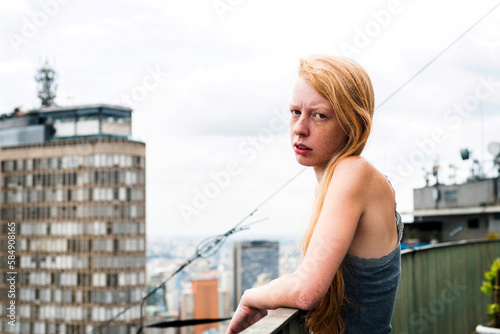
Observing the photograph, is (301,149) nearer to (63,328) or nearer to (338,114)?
(338,114)

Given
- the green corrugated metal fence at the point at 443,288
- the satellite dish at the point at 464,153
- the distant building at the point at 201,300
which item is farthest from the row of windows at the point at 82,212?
the green corrugated metal fence at the point at 443,288

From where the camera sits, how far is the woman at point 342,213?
30.3 inches

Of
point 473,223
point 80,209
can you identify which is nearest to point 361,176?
point 473,223

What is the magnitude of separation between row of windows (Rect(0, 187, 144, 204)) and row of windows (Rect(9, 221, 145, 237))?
10.5 ft

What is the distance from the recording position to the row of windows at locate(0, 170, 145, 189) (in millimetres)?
63562

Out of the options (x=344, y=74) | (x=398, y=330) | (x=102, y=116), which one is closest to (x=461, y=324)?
(x=398, y=330)

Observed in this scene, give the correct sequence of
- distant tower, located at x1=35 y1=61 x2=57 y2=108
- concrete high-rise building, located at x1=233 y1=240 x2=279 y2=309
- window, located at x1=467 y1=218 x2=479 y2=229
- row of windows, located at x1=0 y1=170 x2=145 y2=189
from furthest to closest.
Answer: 1. distant tower, located at x1=35 y1=61 x2=57 y2=108
2. row of windows, located at x1=0 y1=170 x2=145 y2=189
3. concrete high-rise building, located at x1=233 y1=240 x2=279 y2=309
4. window, located at x1=467 y1=218 x2=479 y2=229

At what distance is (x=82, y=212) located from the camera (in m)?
64.8

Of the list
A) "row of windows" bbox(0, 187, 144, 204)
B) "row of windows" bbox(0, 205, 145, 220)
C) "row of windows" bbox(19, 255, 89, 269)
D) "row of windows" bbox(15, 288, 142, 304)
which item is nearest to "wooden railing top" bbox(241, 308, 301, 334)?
"row of windows" bbox(0, 187, 144, 204)

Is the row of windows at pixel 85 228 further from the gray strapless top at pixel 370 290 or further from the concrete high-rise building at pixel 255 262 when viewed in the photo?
the gray strapless top at pixel 370 290

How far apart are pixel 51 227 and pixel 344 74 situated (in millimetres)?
71033

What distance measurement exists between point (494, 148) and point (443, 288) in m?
8.11

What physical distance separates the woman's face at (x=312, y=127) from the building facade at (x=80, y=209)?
64.4 meters

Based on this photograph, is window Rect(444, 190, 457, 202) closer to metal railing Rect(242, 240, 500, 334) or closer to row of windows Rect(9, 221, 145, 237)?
metal railing Rect(242, 240, 500, 334)
